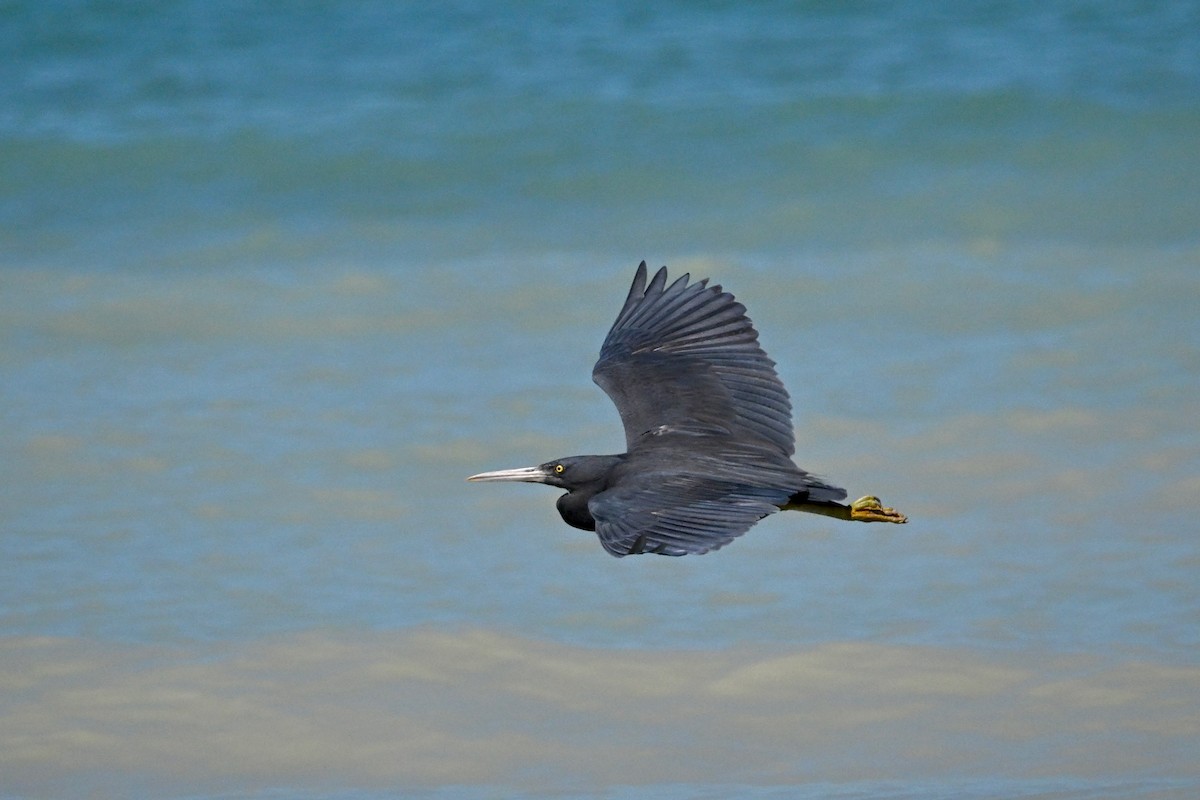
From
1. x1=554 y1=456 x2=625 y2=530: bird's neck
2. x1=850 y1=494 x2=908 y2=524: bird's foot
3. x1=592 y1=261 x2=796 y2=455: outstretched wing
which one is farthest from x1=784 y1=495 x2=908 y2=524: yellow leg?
x1=554 y1=456 x2=625 y2=530: bird's neck

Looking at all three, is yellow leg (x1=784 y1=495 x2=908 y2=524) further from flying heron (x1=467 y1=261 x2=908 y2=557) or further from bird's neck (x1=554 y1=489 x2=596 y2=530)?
bird's neck (x1=554 y1=489 x2=596 y2=530)

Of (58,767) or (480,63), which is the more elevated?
(480,63)

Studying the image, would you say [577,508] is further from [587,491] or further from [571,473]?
[571,473]

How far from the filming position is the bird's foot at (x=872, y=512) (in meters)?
7.93

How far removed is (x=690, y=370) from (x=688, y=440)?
0.48m

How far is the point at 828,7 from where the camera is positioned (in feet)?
49.9

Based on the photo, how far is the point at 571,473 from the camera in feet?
25.9

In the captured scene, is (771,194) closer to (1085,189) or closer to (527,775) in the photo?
(1085,189)

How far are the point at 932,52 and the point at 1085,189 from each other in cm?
227

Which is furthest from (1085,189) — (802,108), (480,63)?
(480,63)

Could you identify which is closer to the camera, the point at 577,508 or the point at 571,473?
the point at 577,508

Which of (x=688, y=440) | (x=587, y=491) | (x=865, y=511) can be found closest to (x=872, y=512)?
(x=865, y=511)

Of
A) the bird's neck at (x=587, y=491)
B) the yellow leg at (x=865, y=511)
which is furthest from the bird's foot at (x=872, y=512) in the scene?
the bird's neck at (x=587, y=491)

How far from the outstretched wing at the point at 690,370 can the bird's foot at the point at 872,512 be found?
0.36 metres
